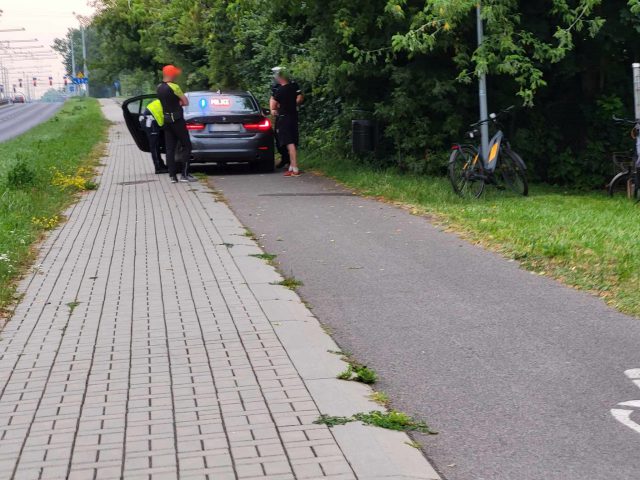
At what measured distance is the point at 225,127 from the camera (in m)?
18.4

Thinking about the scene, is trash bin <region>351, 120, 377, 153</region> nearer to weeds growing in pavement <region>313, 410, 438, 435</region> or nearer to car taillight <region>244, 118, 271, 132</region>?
car taillight <region>244, 118, 271, 132</region>

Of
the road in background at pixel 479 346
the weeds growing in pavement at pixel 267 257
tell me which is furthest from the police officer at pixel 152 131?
the weeds growing in pavement at pixel 267 257

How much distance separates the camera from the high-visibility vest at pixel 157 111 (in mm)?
17188

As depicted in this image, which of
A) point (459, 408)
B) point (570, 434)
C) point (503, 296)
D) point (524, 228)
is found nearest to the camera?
point (570, 434)

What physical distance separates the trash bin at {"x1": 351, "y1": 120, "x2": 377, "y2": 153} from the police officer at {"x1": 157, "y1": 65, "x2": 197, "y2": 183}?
3.07 m

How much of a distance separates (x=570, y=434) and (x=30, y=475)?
238 cm

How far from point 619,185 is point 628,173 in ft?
2.47

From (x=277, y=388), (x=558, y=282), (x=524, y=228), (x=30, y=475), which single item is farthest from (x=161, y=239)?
(x=30, y=475)

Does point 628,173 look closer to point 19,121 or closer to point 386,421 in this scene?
point 386,421

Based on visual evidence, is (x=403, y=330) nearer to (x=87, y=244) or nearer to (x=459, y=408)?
(x=459, y=408)

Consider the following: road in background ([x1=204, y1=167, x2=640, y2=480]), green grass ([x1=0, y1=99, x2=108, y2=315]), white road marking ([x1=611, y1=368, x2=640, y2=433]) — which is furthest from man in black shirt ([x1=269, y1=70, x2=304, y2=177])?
white road marking ([x1=611, y1=368, x2=640, y2=433])

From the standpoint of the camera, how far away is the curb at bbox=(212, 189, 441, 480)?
4.11m

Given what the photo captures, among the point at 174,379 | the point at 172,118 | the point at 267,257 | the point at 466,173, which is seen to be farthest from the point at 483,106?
the point at 174,379

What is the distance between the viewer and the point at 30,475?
161 inches
